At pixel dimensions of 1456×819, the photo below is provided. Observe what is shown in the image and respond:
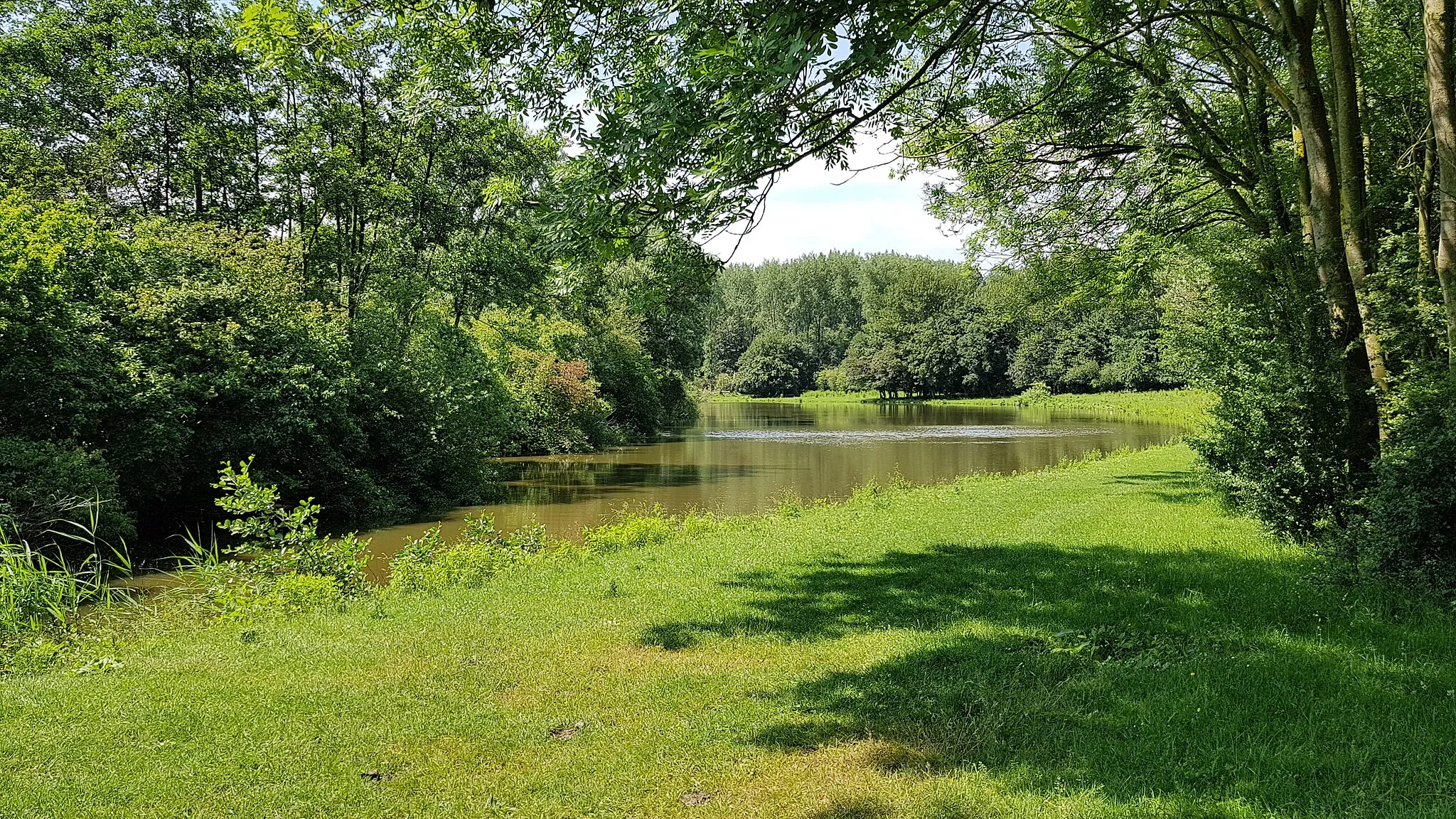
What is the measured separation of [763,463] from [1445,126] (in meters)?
23.1

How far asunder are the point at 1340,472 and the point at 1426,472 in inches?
58.4

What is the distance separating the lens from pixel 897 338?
Result: 8506 cm

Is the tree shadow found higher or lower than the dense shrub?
lower

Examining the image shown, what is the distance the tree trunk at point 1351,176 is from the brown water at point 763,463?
40.3ft

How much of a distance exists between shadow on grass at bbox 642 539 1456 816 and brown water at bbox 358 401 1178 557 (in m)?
9.87

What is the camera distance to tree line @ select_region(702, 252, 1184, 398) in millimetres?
72188

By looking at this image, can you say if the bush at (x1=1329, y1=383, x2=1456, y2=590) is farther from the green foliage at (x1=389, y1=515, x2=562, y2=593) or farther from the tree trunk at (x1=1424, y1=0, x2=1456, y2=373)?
the green foliage at (x1=389, y1=515, x2=562, y2=593)

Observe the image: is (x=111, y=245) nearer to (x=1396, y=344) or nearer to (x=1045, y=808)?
(x=1045, y=808)

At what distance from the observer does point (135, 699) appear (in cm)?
549

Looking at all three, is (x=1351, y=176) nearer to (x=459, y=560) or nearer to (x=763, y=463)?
(x=459, y=560)

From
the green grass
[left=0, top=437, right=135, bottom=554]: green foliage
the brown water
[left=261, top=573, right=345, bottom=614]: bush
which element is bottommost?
the brown water

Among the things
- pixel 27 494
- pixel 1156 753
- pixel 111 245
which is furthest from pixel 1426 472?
pixel 111 245

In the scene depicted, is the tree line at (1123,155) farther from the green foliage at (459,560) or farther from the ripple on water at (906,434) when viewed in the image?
the ripple on water at (906,434)

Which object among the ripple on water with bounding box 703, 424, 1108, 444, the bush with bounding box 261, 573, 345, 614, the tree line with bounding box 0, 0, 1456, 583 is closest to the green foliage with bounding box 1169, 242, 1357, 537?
the tree line with bounding box 0, 0, 1456, 583
